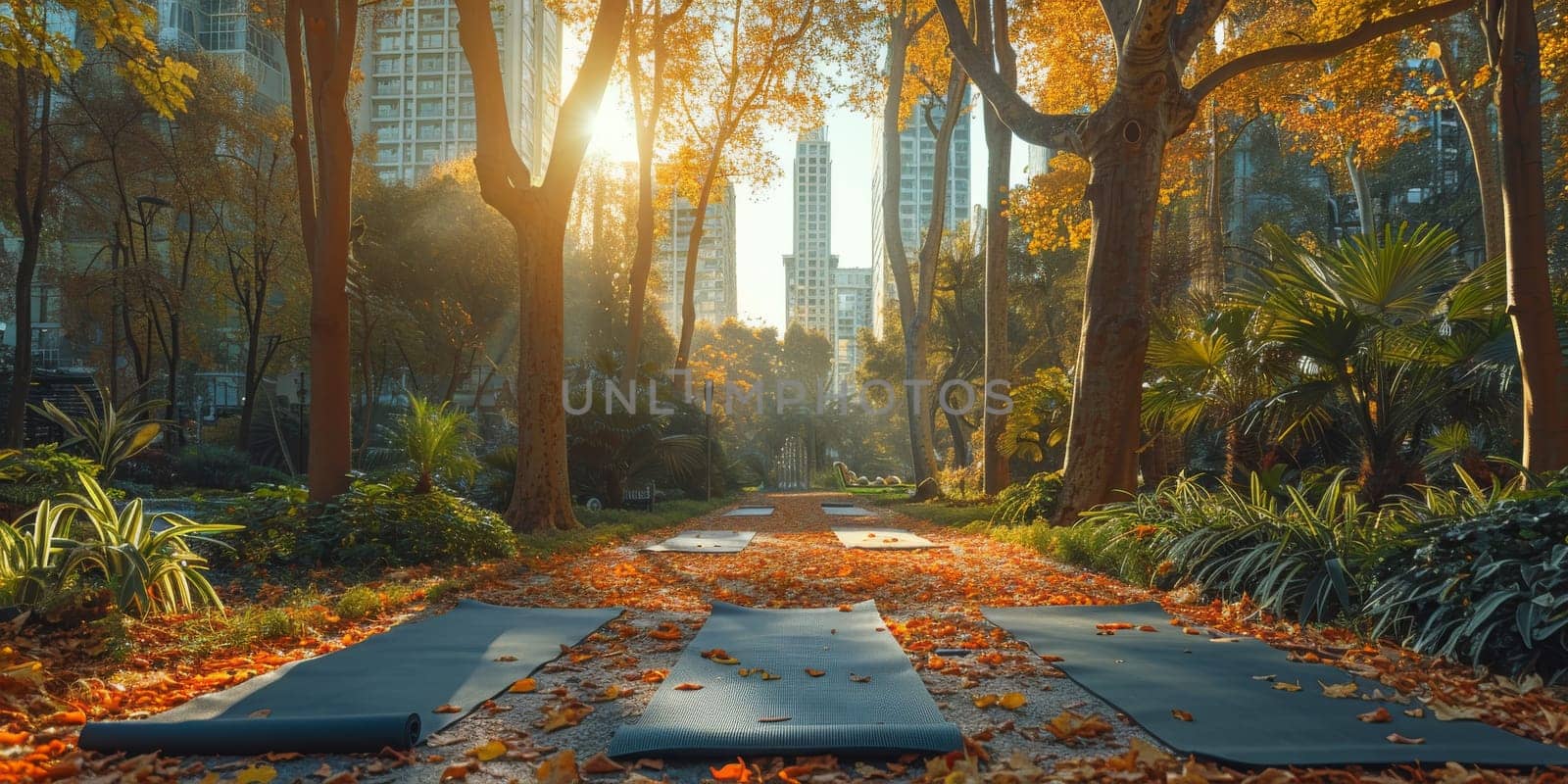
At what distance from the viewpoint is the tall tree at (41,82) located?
695cm

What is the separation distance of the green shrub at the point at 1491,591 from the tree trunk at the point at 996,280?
10.3m

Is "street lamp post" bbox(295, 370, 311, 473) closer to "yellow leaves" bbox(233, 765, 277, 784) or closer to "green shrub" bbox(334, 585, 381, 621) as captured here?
"green shrub" bbox(334, 585, 381, 621)

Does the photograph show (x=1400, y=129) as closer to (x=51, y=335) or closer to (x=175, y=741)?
(x=175, y=741)

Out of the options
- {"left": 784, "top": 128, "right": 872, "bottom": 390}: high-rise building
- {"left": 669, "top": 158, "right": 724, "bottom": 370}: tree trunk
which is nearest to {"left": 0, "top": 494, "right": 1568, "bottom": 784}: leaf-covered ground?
{"left": 669, "top": 158, "right": 724, "bottom": 370}: tree trunk

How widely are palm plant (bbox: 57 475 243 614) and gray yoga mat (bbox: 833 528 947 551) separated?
19.6 feet

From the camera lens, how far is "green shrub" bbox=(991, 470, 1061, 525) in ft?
33.3

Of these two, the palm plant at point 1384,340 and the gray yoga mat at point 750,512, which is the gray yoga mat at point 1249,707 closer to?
the palm plant at point 1384,340

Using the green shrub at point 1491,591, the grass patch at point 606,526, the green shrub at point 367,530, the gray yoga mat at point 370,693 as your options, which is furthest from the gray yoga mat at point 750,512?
the green shrub at point 1491,591

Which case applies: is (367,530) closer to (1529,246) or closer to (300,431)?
(1529,246)

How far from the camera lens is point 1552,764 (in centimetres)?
262

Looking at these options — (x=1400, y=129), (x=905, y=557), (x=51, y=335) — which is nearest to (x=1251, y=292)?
(x=905, y=557)

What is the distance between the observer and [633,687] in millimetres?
3666

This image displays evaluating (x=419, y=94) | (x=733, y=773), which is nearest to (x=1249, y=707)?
(x=733, y=773)

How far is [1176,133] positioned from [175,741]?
892 centimetres
